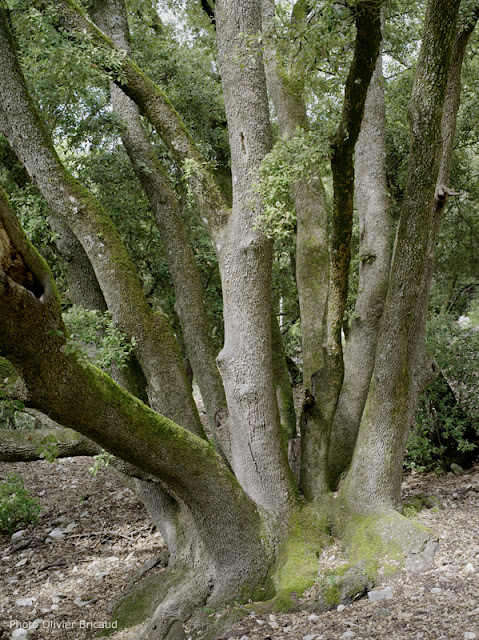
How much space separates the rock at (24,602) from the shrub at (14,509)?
2.05 m

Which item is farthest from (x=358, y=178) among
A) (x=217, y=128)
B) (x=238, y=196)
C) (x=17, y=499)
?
(x=17, y=499)

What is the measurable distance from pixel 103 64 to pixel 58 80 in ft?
2.84

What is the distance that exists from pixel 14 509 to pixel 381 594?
5.23m

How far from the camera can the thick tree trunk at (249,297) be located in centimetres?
477

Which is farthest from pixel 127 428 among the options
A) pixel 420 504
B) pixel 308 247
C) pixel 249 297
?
pixel 420 504

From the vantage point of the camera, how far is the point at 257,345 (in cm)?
480

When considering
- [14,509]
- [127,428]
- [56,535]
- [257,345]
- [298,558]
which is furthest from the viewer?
[14,509]

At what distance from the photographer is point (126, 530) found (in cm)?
676

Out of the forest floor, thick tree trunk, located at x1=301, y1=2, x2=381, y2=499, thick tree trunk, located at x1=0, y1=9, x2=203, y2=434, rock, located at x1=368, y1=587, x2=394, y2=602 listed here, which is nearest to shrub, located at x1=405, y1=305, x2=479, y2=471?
the forest floor

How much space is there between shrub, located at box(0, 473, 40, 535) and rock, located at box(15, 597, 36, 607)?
205 centimetres

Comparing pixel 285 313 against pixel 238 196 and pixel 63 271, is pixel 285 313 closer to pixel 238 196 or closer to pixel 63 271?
pixel 63 271

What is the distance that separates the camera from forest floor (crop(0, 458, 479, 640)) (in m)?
3.49

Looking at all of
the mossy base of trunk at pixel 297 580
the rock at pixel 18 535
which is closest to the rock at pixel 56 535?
the rock at pixel 18 535

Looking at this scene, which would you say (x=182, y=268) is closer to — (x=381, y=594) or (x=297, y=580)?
(x=297, y=580)
